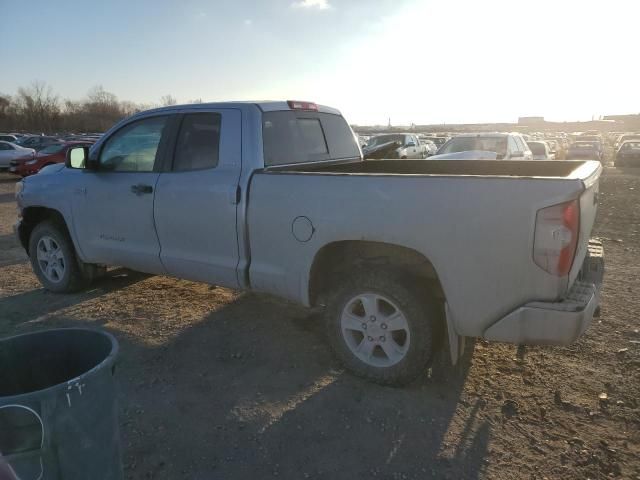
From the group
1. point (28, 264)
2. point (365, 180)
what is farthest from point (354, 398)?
point (28, 264)

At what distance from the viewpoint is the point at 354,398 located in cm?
331

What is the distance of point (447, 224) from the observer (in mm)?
2893

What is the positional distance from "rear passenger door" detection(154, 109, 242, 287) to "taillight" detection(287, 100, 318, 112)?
2.02 feet

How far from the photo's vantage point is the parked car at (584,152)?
1003 inches

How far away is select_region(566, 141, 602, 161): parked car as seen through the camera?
25484 mm

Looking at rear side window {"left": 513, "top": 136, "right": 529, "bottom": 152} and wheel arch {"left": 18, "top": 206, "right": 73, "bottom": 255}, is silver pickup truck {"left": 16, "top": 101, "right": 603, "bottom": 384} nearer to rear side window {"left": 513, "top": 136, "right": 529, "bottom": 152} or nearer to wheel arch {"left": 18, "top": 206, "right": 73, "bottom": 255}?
wheel arch {"left": 18, "top": 206, "right": 73, "bottom": 255}

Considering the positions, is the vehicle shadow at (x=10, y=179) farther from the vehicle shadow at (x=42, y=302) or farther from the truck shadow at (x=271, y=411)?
the truck shadow at (x=271, y=411)

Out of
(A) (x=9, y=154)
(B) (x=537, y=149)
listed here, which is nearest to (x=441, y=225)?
(B) (x=537, y=149)

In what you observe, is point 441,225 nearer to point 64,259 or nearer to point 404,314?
point 404,314

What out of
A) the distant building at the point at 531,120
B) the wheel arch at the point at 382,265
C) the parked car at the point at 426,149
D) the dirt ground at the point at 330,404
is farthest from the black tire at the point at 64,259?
the distant building at the point at 531,120

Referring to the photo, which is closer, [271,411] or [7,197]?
[271,411]

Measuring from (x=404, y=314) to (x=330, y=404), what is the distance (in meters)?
0.79

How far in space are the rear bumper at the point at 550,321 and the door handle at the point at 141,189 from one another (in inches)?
122

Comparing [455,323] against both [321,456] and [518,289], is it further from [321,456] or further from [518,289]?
[321,456]
